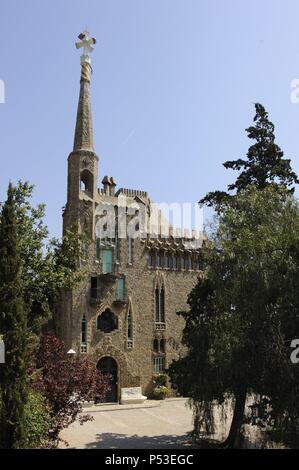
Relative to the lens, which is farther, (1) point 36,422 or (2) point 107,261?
(2) point 107,261

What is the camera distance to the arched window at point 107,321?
32.8m

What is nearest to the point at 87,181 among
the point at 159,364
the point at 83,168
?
the point at 83,168

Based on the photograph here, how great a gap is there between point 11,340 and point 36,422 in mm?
3343

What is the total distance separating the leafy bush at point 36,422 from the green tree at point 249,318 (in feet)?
18.0

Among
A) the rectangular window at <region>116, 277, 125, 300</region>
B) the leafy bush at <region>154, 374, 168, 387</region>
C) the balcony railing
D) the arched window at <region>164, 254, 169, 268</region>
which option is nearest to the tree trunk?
the leafy bush at <region>154, 374, 168, 387</region>

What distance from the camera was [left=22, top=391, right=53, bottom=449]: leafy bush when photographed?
15.6m

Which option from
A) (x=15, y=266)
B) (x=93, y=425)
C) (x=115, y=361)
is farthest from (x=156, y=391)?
(x=15, y=266)

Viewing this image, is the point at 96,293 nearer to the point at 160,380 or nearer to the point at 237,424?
the point at 160,380

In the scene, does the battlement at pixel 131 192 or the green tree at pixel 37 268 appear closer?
the green tree at pixel 37 268

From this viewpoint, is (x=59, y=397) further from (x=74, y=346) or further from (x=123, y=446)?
(x=74, y=346)

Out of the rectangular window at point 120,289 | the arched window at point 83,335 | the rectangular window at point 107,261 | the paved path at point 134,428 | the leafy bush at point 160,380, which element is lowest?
the paved path at point 134,428

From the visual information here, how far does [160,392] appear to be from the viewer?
32.8 m

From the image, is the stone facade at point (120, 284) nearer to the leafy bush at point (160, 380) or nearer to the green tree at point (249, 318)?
the leafy bush at point (160, 380)

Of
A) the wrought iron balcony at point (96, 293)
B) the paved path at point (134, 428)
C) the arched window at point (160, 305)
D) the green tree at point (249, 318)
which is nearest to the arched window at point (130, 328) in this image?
the arched window at point (160, 305)
